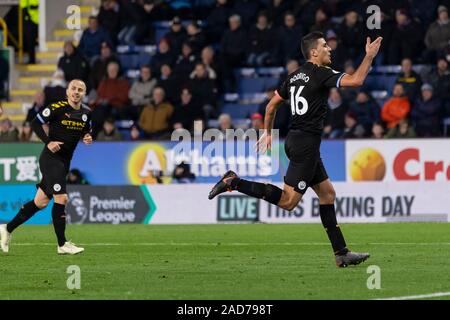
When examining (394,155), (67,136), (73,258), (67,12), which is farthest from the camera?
(67,12)

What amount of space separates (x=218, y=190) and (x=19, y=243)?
5.76 m

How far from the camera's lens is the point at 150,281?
13.1 m

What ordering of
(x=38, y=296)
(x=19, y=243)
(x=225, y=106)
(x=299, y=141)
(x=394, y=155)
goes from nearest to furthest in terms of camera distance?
1. (x=38, y=296)
2. (x=299, y=141)
3. (x=19, y=243)
4. (x=394, y=155)
5. (x=225, y=106)

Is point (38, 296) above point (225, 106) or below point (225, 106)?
below

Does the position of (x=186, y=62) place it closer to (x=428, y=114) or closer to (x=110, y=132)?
(x=110, y=132)

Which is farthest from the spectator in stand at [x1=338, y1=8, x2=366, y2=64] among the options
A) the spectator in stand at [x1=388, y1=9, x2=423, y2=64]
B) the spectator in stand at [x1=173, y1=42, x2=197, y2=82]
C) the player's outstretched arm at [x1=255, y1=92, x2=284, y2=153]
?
the player's outstretched arm at [x1=255, y1=92, x2=284, y2=153]

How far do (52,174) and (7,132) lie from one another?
Result: 11.5 meters

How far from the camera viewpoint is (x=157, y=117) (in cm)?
2895

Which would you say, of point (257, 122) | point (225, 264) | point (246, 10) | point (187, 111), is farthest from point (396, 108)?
point (225, 264)

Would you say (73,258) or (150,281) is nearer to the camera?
(150,281)

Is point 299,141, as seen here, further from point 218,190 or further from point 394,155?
point 394,155

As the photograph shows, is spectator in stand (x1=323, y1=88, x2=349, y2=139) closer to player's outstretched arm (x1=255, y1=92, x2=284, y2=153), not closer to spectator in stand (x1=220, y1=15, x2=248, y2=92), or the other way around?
spectator in stand (x1=220, y1=15, x2=248, y2=92)

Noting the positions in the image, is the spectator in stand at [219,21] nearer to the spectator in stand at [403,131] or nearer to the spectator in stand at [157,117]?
the spectator in stand at [157,117]

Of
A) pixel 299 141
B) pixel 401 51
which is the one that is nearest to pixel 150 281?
pixel 299 141
